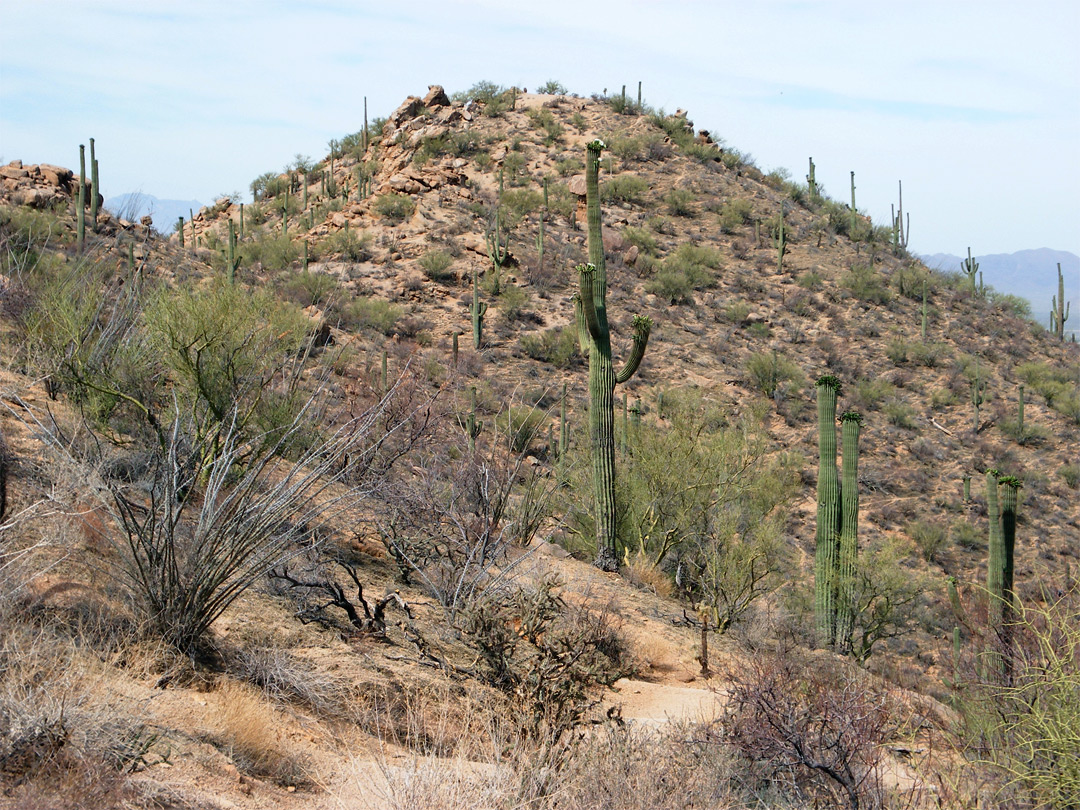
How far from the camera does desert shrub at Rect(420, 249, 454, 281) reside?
31203mm

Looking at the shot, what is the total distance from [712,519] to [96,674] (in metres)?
12.0

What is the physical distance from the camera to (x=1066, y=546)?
23656mm

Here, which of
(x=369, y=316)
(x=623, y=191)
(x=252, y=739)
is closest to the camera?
(x=252, y=739)

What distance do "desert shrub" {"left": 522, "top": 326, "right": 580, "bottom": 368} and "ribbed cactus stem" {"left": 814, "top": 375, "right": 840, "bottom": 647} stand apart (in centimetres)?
1460

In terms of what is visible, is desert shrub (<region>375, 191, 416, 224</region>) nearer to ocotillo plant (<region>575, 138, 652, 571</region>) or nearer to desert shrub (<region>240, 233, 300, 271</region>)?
desert shrub (<region>240, 233, 300, 271</region>)

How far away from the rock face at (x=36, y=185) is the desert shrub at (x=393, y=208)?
1091 cm

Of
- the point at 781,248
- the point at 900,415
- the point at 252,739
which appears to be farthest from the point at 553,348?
the point at 252,739

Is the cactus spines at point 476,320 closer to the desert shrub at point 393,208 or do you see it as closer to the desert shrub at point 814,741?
the desert shrub at point 393,208

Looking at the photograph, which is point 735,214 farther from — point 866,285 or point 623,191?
point 866,285

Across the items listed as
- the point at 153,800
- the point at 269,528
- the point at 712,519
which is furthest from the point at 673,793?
the point at 712,519

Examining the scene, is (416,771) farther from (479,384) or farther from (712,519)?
(479,384)

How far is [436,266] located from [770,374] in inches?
468

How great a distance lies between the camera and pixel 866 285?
3584 centimetres

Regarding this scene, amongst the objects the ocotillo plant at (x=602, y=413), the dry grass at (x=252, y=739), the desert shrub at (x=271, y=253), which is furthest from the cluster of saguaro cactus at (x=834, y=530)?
the desert shrub at (x=271, y=253)
